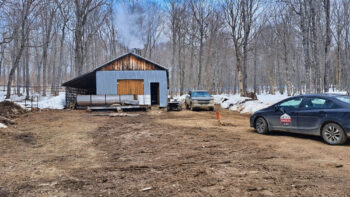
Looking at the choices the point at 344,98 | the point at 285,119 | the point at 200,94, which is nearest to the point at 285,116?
the point at 285,119

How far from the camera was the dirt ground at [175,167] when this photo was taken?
3.32m

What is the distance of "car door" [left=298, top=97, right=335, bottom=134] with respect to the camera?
6293 millimetres

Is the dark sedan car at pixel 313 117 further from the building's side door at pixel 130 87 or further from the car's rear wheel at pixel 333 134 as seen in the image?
the building's side door at pixel 130 87

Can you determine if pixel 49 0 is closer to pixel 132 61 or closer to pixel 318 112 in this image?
pixel 132 61

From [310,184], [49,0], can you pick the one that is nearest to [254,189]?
[310,184]

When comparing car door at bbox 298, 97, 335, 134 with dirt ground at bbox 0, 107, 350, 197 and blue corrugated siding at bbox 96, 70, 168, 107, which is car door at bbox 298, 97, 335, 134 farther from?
blue corrugated siding at bbox 96, 70, 168, 107

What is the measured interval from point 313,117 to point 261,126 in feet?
6.39

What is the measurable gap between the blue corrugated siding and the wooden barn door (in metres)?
0.32

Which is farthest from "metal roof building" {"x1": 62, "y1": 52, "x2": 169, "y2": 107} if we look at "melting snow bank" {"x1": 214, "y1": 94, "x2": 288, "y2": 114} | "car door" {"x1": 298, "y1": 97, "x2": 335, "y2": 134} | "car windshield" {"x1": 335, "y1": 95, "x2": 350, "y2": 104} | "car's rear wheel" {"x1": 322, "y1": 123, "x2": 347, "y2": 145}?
"car windshield" {"x1": 335, "y1": 95, "x2": 350, "y2": 104}

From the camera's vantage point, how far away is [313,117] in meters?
6.48

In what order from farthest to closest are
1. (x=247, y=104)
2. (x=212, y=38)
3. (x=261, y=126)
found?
1. (x=212, y=38)
2. (x=247, y=104)
3. (x=261, y=126)

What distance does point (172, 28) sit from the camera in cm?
4016

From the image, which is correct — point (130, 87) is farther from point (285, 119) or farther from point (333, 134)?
point (333, 134)

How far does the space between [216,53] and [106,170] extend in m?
39.4
